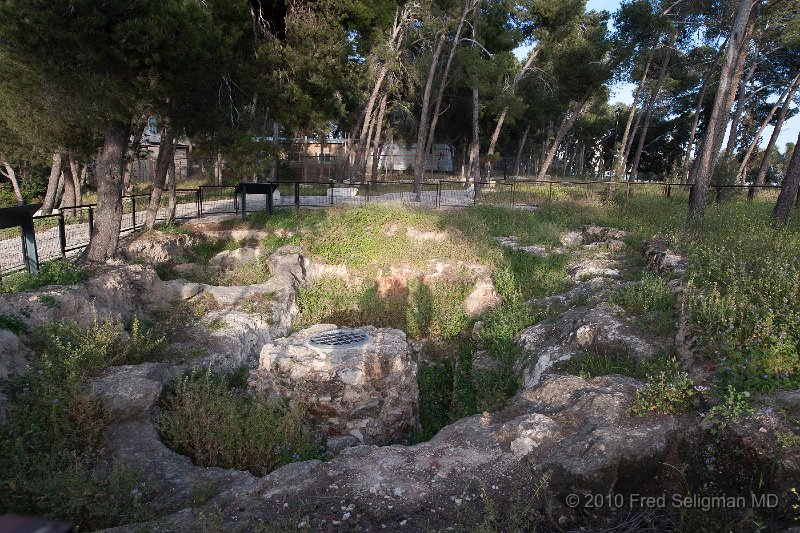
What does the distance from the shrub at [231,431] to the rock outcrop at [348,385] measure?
52cm

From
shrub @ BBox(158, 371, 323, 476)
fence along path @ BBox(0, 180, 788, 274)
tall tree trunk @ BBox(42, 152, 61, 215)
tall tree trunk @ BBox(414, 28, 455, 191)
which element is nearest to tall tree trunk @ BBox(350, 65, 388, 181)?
tall tree trunk @ BBox(414, 28, 455, 191)

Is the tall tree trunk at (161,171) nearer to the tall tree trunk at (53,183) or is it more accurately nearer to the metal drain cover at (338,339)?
the metal drain cover at (338,339)

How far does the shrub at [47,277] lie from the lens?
7.52m

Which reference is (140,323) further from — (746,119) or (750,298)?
(746,119)

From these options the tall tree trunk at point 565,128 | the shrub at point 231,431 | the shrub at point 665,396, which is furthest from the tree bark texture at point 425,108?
the shrub at point 665,396

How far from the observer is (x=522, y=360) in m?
7.72

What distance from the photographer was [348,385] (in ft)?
22.5

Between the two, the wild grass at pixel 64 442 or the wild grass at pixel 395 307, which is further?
the wild grass at pixel 395 307

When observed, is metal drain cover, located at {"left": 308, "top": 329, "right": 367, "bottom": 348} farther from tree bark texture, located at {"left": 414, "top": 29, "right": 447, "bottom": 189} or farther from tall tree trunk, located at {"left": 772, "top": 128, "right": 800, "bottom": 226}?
tree bark texture, located at {"left": 414, "top": 29, "right": 447, "bottom": 189}

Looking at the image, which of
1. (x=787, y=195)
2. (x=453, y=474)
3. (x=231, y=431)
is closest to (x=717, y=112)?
(x=787, y=195)

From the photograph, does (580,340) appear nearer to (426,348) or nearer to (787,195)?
(426,348)

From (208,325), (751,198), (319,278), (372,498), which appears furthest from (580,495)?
(751,198)

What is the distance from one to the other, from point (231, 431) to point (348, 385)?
70.4 inches

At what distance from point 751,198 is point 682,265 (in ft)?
38.7
